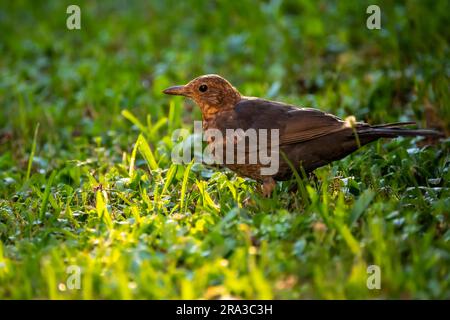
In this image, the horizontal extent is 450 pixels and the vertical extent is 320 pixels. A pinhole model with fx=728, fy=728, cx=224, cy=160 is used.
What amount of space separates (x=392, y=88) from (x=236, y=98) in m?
2.16

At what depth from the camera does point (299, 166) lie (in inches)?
196

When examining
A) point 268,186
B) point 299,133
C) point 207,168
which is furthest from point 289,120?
point 207,168

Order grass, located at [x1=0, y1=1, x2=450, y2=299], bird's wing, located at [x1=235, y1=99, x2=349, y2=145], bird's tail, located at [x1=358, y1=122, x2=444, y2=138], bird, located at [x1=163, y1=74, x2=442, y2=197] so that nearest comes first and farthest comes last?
1. grass, located at [x1=0, y1=1, x2=450, y2=299]
2. bird's tail, located at [x1=358, y1=122, x2=444, y2=138]
3. bird, located at [x1=163, y1=74, x2=442, y2=197]
4. bird's wing, located at [x1=235, y1=99, x2=349, y2=145]

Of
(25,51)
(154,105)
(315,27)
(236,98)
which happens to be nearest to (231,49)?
(315,27)

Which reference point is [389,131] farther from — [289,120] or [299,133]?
[289,120]

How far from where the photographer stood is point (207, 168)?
5.64 m

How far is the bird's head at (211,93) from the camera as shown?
18.1 ft

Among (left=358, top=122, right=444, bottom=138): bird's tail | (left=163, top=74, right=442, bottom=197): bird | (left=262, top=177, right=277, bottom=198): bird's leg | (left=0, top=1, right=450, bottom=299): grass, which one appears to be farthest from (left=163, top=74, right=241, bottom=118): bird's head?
(left=358, top=122, right=444, bottom=138): bird's tail

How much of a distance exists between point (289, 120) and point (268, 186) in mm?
485

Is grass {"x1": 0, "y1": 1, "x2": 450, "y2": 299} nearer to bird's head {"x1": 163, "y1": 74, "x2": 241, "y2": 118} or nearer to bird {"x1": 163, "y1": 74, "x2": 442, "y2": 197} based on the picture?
bird {"x1": 163, "y1": 74, "x2": 442, "y2": 197}

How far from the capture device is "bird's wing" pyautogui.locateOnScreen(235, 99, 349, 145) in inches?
194

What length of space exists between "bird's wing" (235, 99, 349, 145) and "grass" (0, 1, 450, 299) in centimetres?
34

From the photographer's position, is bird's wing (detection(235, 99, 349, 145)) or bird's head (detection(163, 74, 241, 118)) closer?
bird's wing (detection(235, 99, 349, 145))
